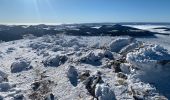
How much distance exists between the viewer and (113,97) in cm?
Result: 2095

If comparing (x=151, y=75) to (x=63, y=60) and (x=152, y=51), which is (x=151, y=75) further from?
(x=63, y=60)

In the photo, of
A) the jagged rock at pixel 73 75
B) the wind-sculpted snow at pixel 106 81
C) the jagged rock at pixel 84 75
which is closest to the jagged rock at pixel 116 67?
the wind-sculpted snow at pixel 106 81

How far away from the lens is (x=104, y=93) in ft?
69.7

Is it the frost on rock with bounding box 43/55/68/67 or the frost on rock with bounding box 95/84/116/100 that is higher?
the frost on rock with bounding box 95/84/116/100

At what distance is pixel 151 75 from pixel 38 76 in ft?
54.1

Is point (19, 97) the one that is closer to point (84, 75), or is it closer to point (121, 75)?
point (84, 75)

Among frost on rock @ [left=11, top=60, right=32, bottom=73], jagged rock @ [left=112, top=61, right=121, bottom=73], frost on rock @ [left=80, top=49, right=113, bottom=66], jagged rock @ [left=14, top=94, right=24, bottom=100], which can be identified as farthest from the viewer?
frost on rock @ [left=11, top=60, right=32, bottom=73]

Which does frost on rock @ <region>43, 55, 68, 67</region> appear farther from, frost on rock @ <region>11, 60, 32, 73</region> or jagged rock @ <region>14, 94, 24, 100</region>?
jagged rock @ <region>14, 94, 24, 100</region>

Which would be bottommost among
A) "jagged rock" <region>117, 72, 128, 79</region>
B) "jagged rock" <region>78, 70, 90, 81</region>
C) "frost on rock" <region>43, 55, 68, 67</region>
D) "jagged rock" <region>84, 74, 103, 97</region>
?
"frost on rock" <region>43, 55, 68, 67</region>

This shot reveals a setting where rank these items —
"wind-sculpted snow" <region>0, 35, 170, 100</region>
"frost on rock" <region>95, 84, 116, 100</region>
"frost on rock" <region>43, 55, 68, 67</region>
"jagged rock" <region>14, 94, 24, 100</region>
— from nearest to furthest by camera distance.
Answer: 1. "frost on rock" <region>95, 84, 116, 100</region>
2. "wind-sculpted snow" <region>0, 35, 170, 100</region>
3. "jagged rock" <region>14, 94, 24, 100</region>
4. "frost on rock" <region>43, 55, 68, 67</region>

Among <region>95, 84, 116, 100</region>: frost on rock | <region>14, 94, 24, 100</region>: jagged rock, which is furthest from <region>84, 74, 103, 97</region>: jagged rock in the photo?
<region>14, 94, 24, 100</region>: jagged rock

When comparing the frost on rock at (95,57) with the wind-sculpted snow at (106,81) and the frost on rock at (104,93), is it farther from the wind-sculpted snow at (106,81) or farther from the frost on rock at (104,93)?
the frost on rock at (104,93)

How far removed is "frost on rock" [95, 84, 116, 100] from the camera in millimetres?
20969

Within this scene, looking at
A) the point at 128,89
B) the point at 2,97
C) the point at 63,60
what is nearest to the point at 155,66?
the point at 128,89
